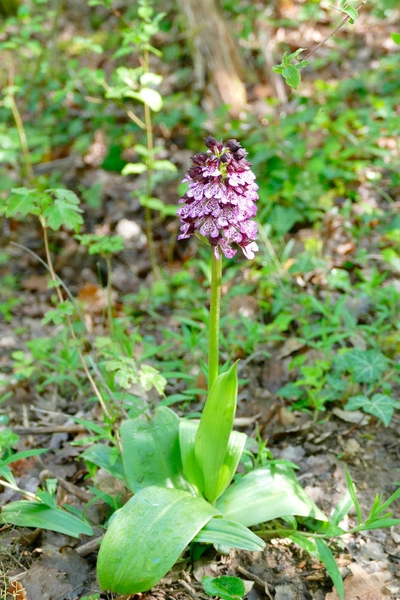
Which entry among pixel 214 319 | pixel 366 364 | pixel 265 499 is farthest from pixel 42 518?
pixel 366 364

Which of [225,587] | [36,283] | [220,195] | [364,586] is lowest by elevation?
[36,283]

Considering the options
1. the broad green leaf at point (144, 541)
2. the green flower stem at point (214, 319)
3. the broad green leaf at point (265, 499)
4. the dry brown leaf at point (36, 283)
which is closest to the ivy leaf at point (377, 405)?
the broad green leaf at point (265, 499)

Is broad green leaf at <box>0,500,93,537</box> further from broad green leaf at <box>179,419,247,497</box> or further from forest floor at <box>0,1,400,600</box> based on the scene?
broad green leaf at <box>179,419,247,497</box>

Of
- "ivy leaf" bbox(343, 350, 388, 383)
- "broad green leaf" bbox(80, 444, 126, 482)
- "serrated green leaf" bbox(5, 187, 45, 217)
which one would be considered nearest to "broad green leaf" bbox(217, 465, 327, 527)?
"broad green leaf" bbox(80, 444, 126, 482)

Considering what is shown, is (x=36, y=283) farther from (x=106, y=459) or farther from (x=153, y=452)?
(x=153, y=452)

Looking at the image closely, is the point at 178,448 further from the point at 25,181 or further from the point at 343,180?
the point at 25,181

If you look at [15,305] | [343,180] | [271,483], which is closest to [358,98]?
[343,180]
